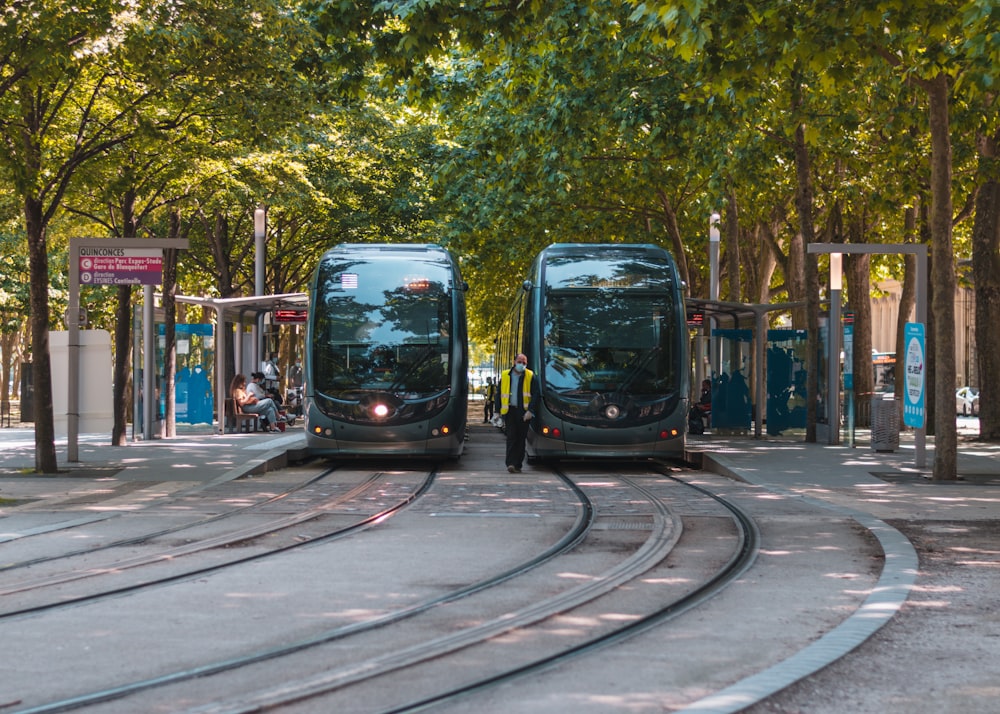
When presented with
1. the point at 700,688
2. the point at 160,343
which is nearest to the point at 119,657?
the point at 700,688

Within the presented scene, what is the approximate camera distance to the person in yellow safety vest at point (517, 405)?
1830 centimetres

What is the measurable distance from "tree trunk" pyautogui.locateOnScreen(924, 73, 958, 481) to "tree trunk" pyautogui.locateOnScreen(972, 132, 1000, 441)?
8495 millimetres

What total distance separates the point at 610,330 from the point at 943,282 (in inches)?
189

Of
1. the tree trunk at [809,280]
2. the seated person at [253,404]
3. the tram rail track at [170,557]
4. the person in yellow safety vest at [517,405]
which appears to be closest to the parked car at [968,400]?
the tree trunk at [809,280]

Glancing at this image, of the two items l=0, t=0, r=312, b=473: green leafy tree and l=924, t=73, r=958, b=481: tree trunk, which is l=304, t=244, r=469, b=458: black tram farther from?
l=924, t=73, r=958, b=481: tree trunk

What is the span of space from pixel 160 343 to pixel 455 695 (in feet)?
70.1

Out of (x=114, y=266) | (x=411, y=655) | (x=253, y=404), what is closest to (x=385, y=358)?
(x=114, y=266)

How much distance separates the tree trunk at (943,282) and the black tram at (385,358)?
6747 millimetres

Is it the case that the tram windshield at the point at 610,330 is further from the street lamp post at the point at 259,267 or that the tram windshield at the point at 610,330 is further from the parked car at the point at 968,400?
the parked car at the point at 968,400

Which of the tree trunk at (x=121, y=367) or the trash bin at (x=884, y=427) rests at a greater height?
the tree trunk at (x=121, y=367)

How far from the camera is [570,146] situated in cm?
2300

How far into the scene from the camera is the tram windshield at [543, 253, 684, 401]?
61.7ft

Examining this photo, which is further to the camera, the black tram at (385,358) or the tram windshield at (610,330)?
the black tram at (385,358)

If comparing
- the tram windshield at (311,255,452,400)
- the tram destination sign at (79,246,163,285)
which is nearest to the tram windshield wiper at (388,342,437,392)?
the tram windshield at (311,255,452,400)
